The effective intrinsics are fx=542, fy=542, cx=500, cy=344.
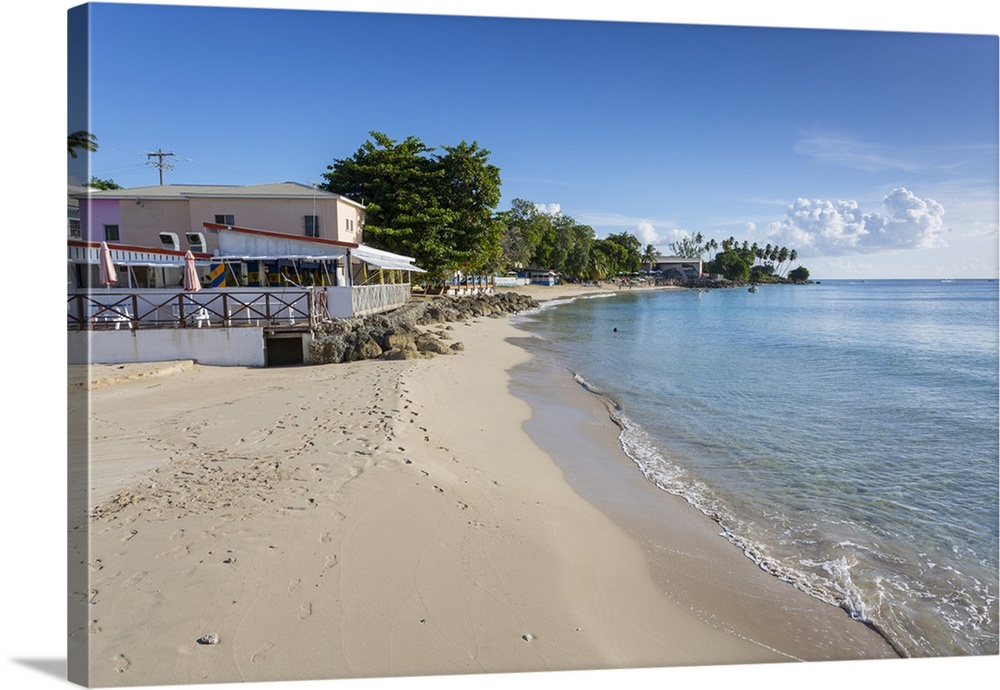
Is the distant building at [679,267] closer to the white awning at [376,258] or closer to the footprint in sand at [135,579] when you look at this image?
the white awning at [376,258]

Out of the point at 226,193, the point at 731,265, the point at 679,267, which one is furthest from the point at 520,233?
the point at 731,265

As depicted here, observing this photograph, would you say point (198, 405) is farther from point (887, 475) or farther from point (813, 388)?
point (813, 388)

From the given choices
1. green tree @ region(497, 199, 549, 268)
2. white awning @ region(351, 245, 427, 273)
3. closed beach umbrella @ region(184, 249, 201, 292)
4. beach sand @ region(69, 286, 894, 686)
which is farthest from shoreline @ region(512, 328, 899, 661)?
green tree @ region(497, 199, 549, 268)

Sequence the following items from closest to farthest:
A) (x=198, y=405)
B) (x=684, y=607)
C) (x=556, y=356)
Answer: (x=684, y=607), (x=198, y=405), (x=556, y=356)

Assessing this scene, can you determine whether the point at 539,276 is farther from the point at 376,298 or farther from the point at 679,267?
the point at 376,298

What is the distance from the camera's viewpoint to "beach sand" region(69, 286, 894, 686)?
3.37 metres

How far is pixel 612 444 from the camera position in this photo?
915cm

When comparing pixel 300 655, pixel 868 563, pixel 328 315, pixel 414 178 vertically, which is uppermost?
pixel 414 178

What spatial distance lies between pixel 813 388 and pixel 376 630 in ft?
47.4

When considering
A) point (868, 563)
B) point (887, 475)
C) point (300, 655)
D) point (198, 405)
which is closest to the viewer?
point (300, 655)

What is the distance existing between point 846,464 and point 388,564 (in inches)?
298

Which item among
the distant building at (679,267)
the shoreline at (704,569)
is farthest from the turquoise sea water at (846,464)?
the distant building at (679,267)

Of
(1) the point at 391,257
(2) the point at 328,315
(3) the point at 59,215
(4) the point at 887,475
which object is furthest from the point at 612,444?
(1) the point at 391,257

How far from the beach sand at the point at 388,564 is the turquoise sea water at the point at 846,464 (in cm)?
67
